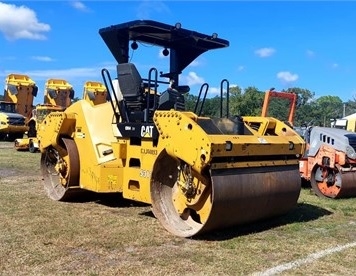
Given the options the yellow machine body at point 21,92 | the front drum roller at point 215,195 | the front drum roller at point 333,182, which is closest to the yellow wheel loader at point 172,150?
the front drum roller at point 215,195

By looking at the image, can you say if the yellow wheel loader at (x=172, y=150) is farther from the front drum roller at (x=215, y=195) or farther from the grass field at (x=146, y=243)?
the grass field at (x=146, y=243)

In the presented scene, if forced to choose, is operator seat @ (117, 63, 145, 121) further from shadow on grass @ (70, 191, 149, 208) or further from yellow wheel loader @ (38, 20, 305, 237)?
shadow on grass @ (70, 191, 149, 208)

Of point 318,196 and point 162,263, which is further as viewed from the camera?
point 318,196

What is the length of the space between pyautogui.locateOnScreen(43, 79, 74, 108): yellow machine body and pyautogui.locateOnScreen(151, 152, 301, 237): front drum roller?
22067mm

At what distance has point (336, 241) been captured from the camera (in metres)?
5.64

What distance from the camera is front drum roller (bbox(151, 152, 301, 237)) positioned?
17.4ft

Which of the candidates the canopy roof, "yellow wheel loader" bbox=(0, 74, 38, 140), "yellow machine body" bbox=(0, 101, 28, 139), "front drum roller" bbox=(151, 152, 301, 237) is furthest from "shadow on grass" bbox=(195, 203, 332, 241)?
"yellow wheel loader" bbox=(0, 74, 38, 140)

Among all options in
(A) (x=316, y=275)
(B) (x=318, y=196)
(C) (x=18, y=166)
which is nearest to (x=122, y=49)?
(A) (x=316, y=275)

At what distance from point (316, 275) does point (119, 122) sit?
3525 millimetres

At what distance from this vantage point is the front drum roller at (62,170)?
292 inches

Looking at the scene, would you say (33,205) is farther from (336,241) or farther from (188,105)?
(336,241)

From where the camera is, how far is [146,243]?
17.4ft

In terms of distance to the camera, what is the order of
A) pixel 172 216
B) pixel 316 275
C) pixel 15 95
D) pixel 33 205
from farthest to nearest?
1. pixel 15 95
2. pixel 33 205
3. pixel 172 216
4. pixel 316 275

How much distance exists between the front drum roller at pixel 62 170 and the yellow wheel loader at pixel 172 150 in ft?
0.05
